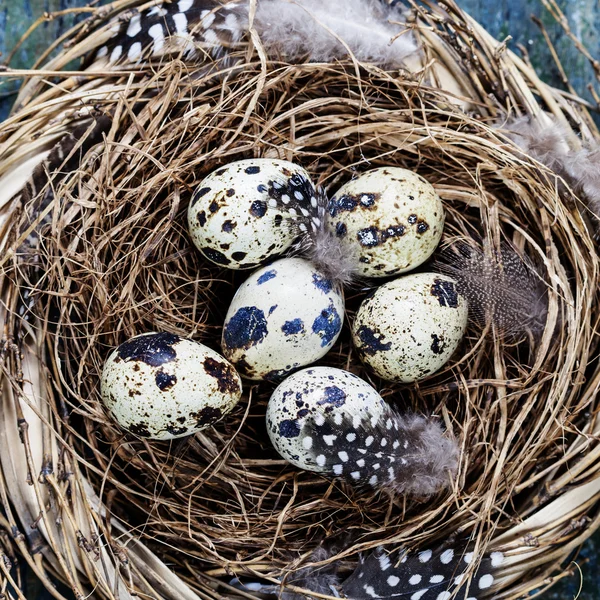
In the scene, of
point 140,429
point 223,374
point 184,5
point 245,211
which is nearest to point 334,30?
point 184,5

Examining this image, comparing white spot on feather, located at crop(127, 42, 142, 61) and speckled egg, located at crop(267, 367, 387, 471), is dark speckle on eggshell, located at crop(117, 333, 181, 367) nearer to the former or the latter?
speckled egg, located at crop(267, 367, 387, 471)

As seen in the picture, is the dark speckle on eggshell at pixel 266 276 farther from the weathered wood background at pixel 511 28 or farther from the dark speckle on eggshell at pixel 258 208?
the weathered wood background at pixel 511 28

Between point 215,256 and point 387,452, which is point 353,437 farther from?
point 215,256

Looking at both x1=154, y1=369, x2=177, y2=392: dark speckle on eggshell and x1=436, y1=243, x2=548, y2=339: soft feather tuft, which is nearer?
x1=154, y1=369, x2=177, y2=392: dark speckle on eggshell

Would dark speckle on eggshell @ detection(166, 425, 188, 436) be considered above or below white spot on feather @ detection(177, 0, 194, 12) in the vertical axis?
below

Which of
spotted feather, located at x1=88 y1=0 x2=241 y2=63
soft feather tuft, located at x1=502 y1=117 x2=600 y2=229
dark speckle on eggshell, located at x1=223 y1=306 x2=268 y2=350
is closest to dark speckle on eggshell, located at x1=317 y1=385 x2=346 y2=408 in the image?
dark speckle on eggshell, located at x1=223 y1=306 x2=268 y2=350

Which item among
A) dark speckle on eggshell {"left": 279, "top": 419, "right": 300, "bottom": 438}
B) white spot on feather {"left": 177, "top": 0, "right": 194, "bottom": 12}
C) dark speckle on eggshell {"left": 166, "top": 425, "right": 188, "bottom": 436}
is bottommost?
dark speckle on eggshell {"left": 279, "top": 419, "right": 300, "bottom": 438}

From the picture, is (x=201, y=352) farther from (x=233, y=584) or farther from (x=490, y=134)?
(x=490, y=134)
